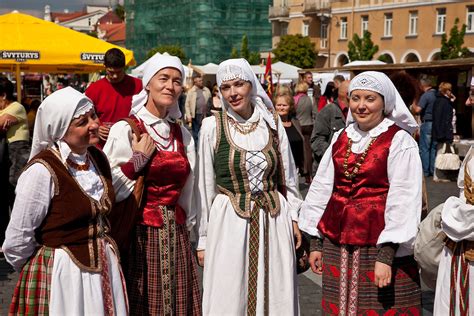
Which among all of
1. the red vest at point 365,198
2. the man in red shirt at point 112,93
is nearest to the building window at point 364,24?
the man in red shirt at point 112,93

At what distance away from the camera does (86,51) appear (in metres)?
10.1

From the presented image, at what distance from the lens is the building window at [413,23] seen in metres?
47.2

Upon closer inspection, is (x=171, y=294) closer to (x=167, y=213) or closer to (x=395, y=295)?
(x=167, y=213)

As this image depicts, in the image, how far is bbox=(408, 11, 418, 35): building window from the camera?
47188mm

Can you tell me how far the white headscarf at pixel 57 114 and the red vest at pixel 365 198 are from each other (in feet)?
4.96

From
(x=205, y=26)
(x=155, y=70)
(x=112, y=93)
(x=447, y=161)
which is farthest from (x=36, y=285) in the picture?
(x=205, y=26)

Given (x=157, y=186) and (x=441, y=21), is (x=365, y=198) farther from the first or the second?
(x=441, y=21)

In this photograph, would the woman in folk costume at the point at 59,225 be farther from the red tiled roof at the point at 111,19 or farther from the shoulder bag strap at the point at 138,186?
the red tiled roof at the point at 111,19

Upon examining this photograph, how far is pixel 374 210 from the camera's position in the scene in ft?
12.6

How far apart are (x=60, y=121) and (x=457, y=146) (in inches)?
481

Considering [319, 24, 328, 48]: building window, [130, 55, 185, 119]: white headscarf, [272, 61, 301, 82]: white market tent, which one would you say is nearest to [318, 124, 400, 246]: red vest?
[130, 55, 185, 119]: white headscarf

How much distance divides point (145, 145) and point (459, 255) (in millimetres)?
1860

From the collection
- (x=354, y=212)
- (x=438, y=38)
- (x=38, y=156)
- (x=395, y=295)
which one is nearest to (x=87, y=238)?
(x=38, y=156)

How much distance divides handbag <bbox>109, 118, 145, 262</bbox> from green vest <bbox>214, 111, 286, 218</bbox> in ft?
1.76
